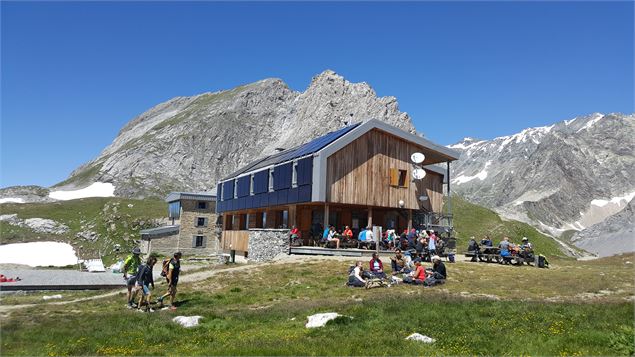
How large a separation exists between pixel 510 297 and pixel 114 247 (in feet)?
207

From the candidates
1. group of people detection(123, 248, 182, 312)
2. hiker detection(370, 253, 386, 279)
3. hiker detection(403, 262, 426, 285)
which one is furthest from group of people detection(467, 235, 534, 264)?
group of people detection(123, 248, 182, 312)

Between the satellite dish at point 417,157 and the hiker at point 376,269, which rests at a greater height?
the satellite dish at point 417,157

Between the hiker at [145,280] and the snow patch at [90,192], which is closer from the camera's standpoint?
the hiker at [145,280]

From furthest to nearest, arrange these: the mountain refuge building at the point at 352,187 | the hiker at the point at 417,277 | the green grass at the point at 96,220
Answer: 1. the green grass at the point at 96,220
2. the mountain refuge building at the point at 352,187
3. the hiker at the point at 417,277

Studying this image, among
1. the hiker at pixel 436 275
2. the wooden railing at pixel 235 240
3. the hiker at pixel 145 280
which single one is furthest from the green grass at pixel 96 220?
the hiker at pixel 436 275

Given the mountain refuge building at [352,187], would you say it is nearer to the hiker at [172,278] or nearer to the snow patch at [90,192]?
the hiker at [172,278]

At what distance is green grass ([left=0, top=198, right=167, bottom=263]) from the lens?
237ft

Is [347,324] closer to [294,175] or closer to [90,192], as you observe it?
[294,175]

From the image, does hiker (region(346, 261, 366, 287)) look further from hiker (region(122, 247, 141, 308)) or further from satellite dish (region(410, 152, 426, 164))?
satellite dish (region(410, 152, 426, 164))

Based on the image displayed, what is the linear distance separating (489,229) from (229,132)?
11086 cm

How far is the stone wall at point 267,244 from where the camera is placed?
31.0 meters

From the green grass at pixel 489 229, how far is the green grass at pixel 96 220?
158 ft

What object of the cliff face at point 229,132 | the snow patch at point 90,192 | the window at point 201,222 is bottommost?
the window at point 201,222

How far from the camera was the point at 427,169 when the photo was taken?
38562 millimetres
